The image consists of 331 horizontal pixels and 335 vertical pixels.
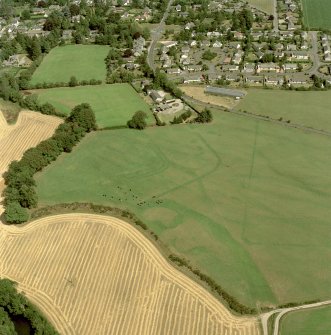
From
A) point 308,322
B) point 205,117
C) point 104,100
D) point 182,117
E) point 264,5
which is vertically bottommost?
point 308,322

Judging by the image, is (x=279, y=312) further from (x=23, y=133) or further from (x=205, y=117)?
(x=23, y=133)

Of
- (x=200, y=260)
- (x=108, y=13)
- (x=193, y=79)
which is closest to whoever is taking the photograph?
(x=200, y=260)

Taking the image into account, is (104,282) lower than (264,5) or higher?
lower

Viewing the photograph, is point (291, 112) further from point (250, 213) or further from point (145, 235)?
point (145, 235)

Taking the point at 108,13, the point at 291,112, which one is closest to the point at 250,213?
the point at 291,112

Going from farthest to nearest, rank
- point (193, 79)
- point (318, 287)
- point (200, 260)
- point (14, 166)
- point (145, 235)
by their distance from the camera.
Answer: point (193, 79) < point (14, 166) < point (145, 235) < point (200, 260) < point (318, 287)

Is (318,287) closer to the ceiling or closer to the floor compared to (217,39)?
closer to the floor

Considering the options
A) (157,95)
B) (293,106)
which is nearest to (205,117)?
(157,95)
